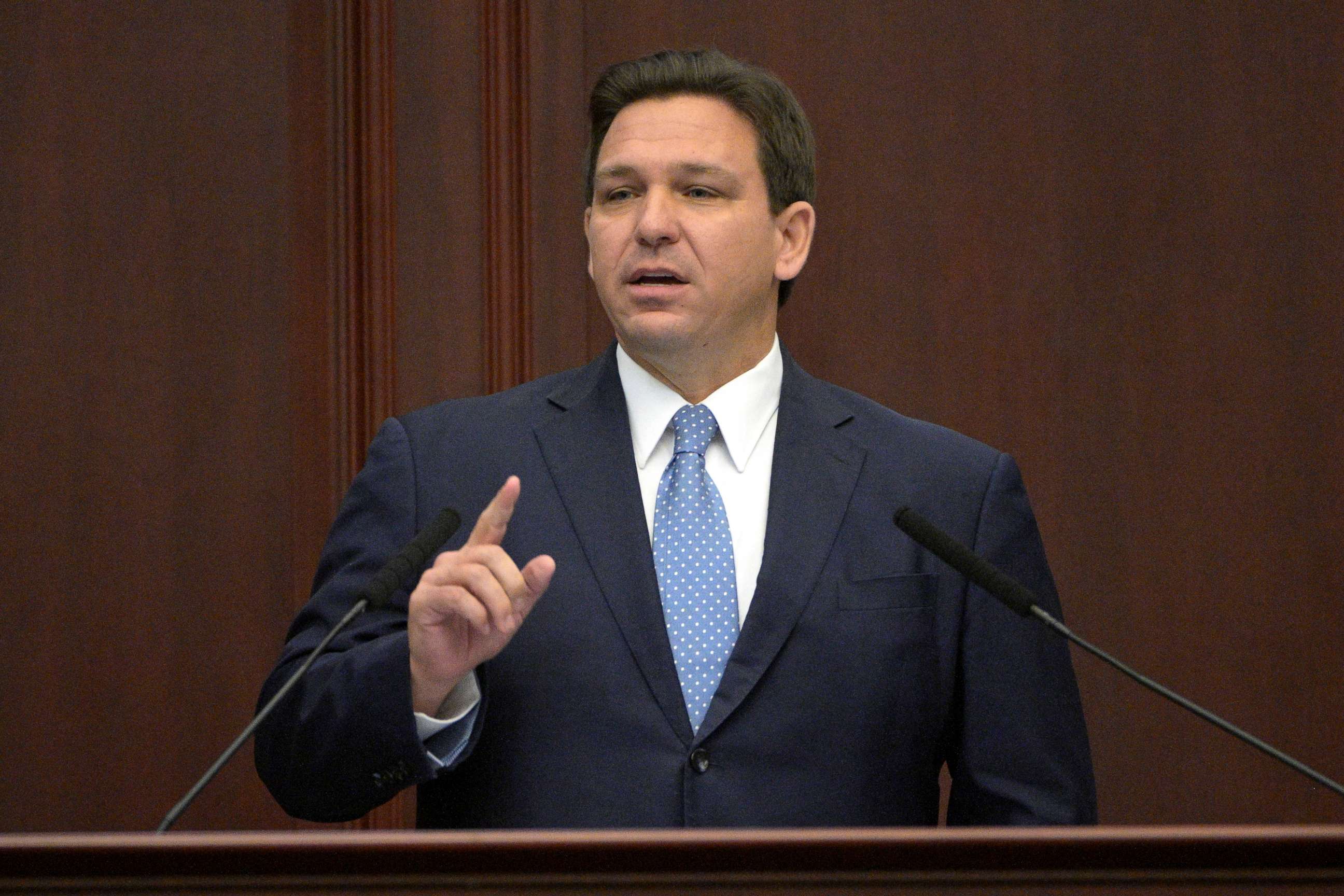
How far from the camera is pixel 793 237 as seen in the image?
1948 millimetres

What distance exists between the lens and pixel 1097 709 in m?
2.30

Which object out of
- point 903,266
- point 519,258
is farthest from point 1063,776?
point 519,258

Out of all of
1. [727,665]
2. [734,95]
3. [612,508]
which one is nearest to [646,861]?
[727,665]

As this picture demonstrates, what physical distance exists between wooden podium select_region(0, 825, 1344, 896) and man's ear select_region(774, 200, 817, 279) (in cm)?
108

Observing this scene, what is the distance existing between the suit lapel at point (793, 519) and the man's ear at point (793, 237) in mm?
137

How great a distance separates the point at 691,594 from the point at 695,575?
0.02 metres

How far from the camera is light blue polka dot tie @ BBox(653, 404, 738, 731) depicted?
62.9 inches

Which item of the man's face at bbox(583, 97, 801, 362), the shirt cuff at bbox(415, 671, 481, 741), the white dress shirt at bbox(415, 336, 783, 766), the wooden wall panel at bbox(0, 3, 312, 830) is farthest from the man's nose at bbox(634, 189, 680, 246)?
the wooden wall panel at bbox(0, 3, 312, 830)

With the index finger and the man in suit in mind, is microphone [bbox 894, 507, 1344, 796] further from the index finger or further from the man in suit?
the index finger

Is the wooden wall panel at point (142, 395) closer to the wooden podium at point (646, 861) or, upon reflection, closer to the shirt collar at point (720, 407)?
the shirt collar at point (720, 407)

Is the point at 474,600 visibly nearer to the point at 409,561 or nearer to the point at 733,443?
the point at 409,561

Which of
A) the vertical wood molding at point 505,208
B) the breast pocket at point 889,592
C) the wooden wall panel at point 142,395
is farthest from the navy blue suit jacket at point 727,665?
the wooden wall panel at point 142,395

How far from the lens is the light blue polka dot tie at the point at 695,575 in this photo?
1599 millimetres

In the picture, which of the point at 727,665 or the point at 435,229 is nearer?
the point at 727,665
